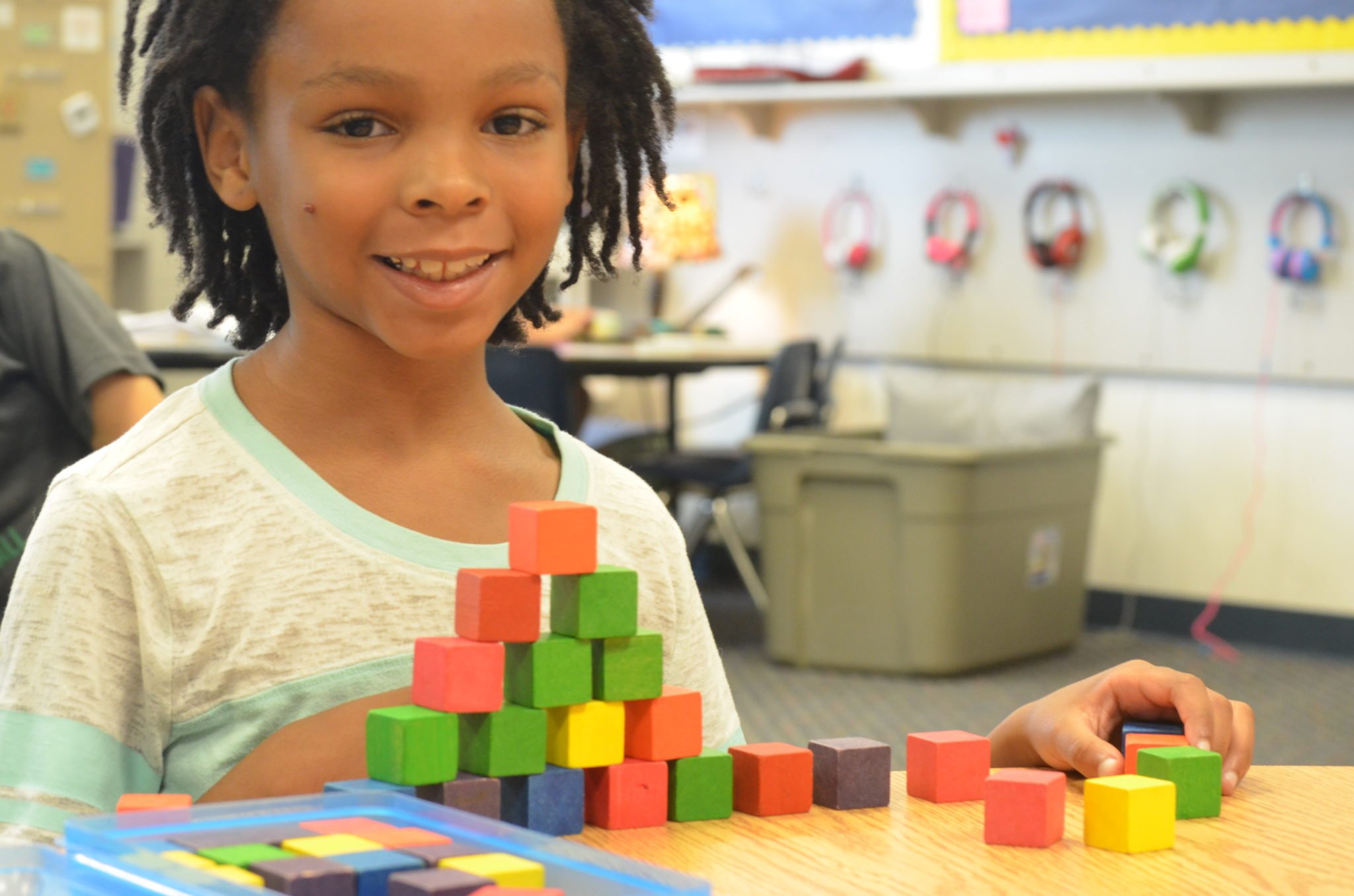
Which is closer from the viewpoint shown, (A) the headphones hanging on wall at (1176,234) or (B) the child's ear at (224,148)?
(B) the child's ear at (224,148)

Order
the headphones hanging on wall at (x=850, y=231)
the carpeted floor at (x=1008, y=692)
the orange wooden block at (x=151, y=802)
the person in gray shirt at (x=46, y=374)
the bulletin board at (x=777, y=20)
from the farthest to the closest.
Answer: the headphones hanging on wall at (x=850, y=231), the bulletin board at (x=777, y=20), the carpeted floor at (x=1008, y=692), the person in gray shirt at (x=46, y=374), the orange wooden block at (x=151, y=802)

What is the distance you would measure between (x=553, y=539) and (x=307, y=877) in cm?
21

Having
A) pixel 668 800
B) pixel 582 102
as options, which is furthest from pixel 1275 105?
pixel 668 800

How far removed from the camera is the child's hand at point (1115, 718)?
921mm

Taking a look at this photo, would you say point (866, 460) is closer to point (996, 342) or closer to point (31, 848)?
point (996, 342)

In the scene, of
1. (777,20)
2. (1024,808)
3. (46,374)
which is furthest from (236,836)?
(777,20)

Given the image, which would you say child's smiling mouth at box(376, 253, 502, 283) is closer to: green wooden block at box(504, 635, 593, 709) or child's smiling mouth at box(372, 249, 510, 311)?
child's smiling mouth at box(372, 249, 510, 311)

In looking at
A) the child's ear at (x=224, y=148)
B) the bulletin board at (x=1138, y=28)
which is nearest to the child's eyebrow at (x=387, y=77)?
the child's ear at (x=224, y=148)

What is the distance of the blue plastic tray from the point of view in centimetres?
56

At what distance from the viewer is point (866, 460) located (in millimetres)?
4008

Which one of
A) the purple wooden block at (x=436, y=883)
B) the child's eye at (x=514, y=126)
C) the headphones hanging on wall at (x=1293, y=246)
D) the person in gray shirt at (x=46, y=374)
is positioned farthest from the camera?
the headphones hanging on wall at (x=1293, y=246)

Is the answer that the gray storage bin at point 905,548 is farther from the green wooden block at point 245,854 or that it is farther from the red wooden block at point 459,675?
→ the green wooden block at point 245,854

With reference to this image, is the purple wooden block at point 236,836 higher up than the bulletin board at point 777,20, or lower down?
lower down

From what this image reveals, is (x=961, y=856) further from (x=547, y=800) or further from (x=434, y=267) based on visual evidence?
(x=434, y=267)
